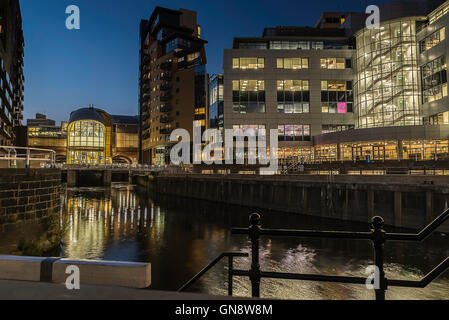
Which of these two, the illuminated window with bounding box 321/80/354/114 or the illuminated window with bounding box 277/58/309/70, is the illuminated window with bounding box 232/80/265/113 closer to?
the illuminated window with bounding box 277/58/309/70

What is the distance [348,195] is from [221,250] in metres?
12.4

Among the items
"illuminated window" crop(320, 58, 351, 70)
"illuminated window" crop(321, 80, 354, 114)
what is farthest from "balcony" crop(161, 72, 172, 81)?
"illuminated window" crop(321, 80, 354, 114)

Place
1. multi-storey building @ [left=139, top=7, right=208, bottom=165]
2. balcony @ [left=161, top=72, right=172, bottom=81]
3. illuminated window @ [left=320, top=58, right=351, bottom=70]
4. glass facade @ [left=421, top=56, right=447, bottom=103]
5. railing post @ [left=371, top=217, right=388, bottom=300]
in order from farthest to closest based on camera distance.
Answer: balcony @ [left=161, top=72, right=172, bottom=81]
multi-storey building @ [left=139, top=7, right=208, bottom=165]
illuminated window @ [left=320, top=58, right=351, bottom=70]
glass facade @ [left=421, top=56, right=447, bottom=103]
railing post @ [left=371, top=217, right=388, bottom=300]

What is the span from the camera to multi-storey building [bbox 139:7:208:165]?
91.4m

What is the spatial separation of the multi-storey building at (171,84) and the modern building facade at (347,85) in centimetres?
3265

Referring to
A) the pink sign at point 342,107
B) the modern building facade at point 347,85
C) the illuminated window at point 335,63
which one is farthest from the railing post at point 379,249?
the illuminated window at point 335,63

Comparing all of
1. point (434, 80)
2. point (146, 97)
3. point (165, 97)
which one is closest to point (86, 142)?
point (146, 97)

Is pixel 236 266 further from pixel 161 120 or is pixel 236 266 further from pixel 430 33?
pixel 161 120

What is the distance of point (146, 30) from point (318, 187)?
385 feet

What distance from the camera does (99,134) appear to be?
324 ft

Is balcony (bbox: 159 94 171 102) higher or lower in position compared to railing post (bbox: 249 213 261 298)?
higher

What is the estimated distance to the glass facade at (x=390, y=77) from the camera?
4844 cm

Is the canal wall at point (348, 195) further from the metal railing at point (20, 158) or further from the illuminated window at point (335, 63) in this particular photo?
the illuminated window at point (335, 63)

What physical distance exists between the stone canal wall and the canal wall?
2049cm
